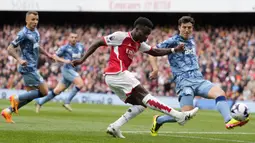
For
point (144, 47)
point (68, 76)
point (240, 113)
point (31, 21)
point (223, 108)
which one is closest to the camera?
point (240, 113)

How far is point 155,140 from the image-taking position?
10.8 meters

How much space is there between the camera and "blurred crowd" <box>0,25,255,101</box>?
97.8ft

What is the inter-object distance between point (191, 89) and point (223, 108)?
0.98 meters

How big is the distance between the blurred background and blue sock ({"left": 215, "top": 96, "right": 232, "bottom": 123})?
56.1 feet

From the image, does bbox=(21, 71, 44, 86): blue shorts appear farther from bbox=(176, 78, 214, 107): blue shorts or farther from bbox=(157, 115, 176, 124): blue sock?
bbox=(176, 78, 214, 107): blue shorts

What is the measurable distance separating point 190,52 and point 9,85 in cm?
Answer: 2568

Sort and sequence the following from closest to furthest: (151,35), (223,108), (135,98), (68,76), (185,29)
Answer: (135,98) → (223,108) → (185,29) → (68,76) → (151,35)

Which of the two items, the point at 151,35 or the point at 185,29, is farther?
the point at 151,35

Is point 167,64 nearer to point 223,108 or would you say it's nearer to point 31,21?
point 31,21

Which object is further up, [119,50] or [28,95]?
[119,50]

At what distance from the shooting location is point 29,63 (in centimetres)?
1484

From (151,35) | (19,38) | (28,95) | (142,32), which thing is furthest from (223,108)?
(151,35)

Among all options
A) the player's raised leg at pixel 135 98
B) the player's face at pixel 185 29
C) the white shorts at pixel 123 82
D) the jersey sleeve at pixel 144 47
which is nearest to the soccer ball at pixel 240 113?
the player's raised leg at pixel 135 98
